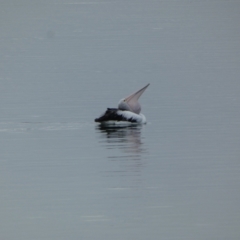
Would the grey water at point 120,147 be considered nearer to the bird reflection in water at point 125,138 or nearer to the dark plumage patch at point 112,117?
the bird reflection in water at point 125,138

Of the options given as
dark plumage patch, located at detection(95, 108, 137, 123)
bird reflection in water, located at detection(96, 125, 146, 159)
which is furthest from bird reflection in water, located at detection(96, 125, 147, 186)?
dark plumage patch, located at detection(95, 108, 137, 123)

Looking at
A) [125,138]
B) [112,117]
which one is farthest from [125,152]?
[112,117]

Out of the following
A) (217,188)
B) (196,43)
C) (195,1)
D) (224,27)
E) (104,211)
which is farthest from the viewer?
(195,1)

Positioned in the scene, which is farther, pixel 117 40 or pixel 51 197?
pixel 117 40

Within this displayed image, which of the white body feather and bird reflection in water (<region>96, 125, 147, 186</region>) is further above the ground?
the white body feather

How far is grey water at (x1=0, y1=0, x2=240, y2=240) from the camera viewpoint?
376 inches

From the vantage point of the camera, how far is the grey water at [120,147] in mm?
9555

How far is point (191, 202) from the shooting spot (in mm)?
10156

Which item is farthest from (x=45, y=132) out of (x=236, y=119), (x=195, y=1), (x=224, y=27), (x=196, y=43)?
(x=195, y=1)

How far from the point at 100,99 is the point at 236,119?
3.76m

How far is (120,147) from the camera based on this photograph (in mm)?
13250

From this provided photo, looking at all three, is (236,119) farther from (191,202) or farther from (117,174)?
(191,202)

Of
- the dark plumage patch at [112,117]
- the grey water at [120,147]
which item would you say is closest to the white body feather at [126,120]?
the dark plumage patch at [112,117]

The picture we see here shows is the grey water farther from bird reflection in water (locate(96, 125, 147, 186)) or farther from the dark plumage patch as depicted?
the dark plumage patch
